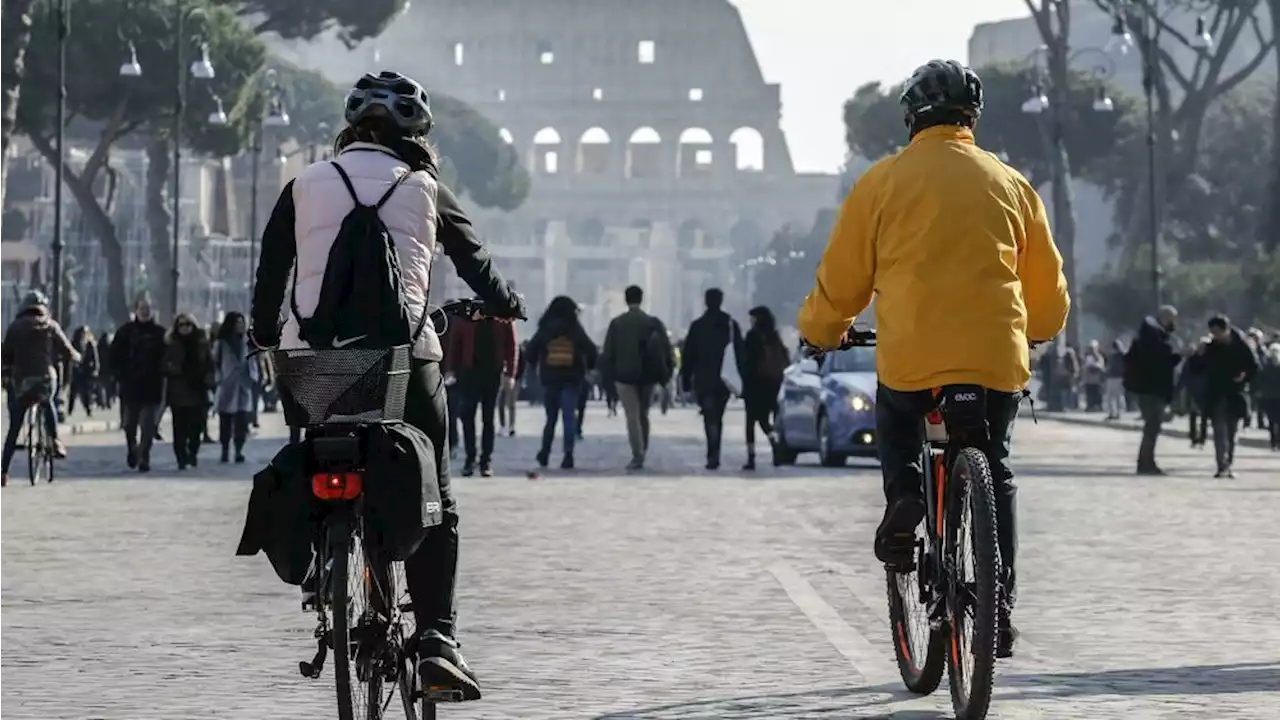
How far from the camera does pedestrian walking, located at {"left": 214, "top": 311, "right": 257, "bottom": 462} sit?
1036 inches

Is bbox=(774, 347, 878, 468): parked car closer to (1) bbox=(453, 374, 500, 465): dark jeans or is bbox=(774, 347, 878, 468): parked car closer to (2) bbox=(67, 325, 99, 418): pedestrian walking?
(1) bbox=(453, 374, 500, 465): dark jeans

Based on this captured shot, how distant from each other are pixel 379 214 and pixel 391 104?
11.0 inches

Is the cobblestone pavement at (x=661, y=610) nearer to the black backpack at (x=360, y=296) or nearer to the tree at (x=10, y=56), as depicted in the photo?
the black backpack at (x=360, y=296)

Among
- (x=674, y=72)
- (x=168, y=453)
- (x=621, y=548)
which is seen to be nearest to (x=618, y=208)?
(x=674, y=72)

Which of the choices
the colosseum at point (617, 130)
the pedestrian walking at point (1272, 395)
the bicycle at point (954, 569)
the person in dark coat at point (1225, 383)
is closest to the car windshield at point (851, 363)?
the person in dark coat at point (1225, 383)

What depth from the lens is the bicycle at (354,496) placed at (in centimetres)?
635

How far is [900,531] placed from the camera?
789 cm

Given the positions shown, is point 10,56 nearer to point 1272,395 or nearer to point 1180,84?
point 1272,395

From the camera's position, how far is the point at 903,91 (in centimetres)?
804

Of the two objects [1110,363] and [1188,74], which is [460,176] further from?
[1110,363]

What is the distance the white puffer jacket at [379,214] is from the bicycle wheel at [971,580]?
4.64ft

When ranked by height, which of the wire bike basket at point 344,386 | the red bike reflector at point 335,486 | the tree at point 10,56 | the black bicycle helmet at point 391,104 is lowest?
the red bike reflector at point 335,486

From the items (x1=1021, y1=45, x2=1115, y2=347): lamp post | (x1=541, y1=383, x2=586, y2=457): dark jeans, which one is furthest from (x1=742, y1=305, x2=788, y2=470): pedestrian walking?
(x1=1021, y1=45, x2=1115, y2=347): lamp post

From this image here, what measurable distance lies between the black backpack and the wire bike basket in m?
0.03
